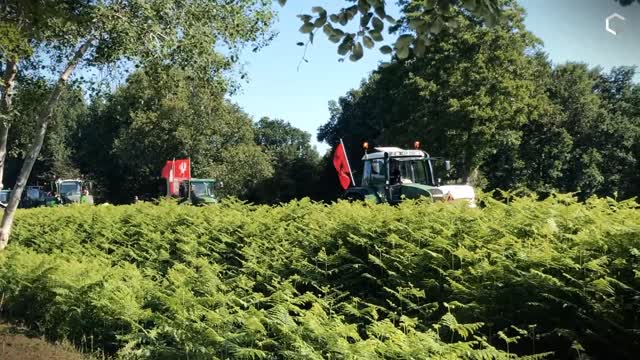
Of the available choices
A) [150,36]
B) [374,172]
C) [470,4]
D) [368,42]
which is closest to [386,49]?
[368,42]

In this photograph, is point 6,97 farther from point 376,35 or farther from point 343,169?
point 376,35

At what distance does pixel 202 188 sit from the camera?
38.6 meters

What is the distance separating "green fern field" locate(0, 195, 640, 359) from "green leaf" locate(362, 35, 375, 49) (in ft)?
6.63

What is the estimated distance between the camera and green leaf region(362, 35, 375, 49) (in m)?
3.74

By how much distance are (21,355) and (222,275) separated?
282 centimetres

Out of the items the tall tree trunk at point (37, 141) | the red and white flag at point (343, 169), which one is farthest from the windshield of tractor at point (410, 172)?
the tall tree trunk at point (37, 141)

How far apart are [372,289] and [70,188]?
153ft

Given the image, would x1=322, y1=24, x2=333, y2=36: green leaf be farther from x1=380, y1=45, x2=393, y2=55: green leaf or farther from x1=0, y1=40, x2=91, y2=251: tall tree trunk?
x1=0, y1=40, x2=91, y2=251: tall tree trunk

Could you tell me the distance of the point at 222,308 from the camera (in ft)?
18.5

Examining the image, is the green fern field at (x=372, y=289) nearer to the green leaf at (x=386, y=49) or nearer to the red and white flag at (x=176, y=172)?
the green leaf at (x=386, y=49)

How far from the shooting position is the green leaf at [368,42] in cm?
374

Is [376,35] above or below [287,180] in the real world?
below

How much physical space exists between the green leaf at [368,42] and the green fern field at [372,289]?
6.63 feet

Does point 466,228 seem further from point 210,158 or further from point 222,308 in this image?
point 210,158
